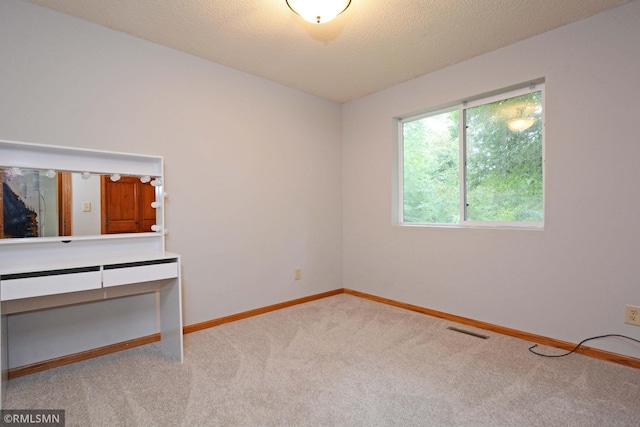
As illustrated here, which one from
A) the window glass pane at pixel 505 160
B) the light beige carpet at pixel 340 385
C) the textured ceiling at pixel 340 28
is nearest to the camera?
the light beige carpet at pixel 340 385

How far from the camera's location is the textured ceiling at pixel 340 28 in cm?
210

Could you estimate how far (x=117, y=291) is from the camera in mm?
2150

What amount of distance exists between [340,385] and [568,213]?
2021 millimetres

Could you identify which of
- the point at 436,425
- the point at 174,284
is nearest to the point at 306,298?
the point at 174,284

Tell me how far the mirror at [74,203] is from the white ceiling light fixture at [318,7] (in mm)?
1602

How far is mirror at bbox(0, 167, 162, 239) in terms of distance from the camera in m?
2.02

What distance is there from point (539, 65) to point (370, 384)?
2606 millimetres

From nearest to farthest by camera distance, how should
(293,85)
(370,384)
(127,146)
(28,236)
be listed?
(370,384)
(28,236)
(127,146)
(293,85)

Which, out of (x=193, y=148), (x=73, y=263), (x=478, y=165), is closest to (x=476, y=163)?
(x=478, y=165)

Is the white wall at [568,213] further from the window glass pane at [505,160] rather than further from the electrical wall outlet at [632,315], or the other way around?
the window glass pane at [505,160]

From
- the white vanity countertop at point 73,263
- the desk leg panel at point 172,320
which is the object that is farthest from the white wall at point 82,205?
the desk leg panel at point 172,320

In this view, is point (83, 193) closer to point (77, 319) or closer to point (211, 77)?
point (77, 319)

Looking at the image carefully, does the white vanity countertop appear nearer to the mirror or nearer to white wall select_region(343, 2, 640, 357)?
the mirror

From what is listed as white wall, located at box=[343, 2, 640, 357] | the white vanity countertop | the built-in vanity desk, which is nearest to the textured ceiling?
white wall, located at box=[343, 2, 640, 357]
